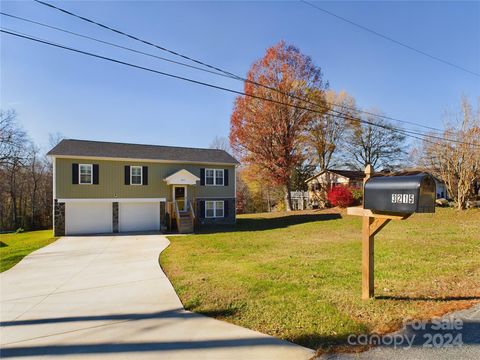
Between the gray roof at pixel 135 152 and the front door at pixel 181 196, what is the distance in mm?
1887

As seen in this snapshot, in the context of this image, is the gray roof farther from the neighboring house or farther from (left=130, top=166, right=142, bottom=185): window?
the neighboring house

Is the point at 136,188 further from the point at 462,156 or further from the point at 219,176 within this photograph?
the point at 462,156

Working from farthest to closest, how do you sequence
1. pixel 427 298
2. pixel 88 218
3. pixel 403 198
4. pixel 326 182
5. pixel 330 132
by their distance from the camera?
pixel 330 132 < pixel 326 182 < pixel 88 218 < pixel 427 298 < pixel 403 198

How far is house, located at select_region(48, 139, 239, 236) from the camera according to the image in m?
17.0

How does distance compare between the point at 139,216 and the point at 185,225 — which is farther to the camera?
the point at 139,216

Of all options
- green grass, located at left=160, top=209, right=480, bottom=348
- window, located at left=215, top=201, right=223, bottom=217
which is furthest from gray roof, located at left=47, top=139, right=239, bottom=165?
green grass, located at left=160, top=209, right=480, bottom=348

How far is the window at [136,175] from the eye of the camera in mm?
18484

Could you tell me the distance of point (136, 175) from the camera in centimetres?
1862

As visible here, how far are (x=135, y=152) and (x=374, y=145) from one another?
27357 millimetres

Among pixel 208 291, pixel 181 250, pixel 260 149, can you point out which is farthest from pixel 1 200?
pixel 208 291

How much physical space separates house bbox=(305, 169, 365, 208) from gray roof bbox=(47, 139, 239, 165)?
1292cm

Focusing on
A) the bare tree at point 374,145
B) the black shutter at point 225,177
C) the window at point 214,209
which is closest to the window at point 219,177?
the black shutter at point 225,177

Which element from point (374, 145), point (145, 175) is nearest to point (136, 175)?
point (145, 175)

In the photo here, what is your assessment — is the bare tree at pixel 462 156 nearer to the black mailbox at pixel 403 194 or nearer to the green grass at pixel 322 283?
the green grass at pixel 322 283
